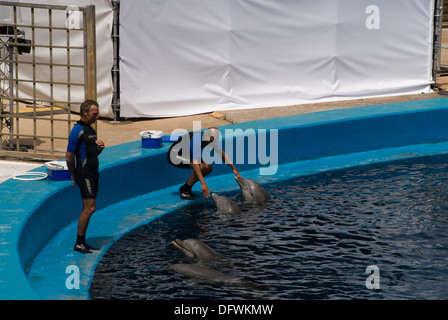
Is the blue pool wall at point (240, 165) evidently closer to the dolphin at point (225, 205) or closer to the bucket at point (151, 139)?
the bucket at point (151, 139)

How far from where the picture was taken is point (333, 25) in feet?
48.7

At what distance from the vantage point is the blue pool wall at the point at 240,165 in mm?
7926

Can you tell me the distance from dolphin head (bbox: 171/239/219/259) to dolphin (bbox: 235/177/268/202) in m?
2.21

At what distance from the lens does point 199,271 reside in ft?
24.9

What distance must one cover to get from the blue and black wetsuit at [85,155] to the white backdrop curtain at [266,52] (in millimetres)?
5382

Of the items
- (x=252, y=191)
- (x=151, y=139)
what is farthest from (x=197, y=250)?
(x=151, y=139)

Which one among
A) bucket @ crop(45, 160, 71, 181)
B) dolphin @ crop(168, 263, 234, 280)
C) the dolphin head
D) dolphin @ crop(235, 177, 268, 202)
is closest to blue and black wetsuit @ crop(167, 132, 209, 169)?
dolphin @ crop(235, 177, 268, 202)

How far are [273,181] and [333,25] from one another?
4.67 meters

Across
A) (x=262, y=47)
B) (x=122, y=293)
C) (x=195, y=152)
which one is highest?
(x=262, y=47)

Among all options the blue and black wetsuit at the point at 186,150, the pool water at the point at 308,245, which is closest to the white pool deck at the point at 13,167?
the blue and black wetsuit at the point at 186,150

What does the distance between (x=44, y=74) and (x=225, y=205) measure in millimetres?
6195

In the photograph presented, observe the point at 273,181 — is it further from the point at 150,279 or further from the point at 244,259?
the point at 150,279
